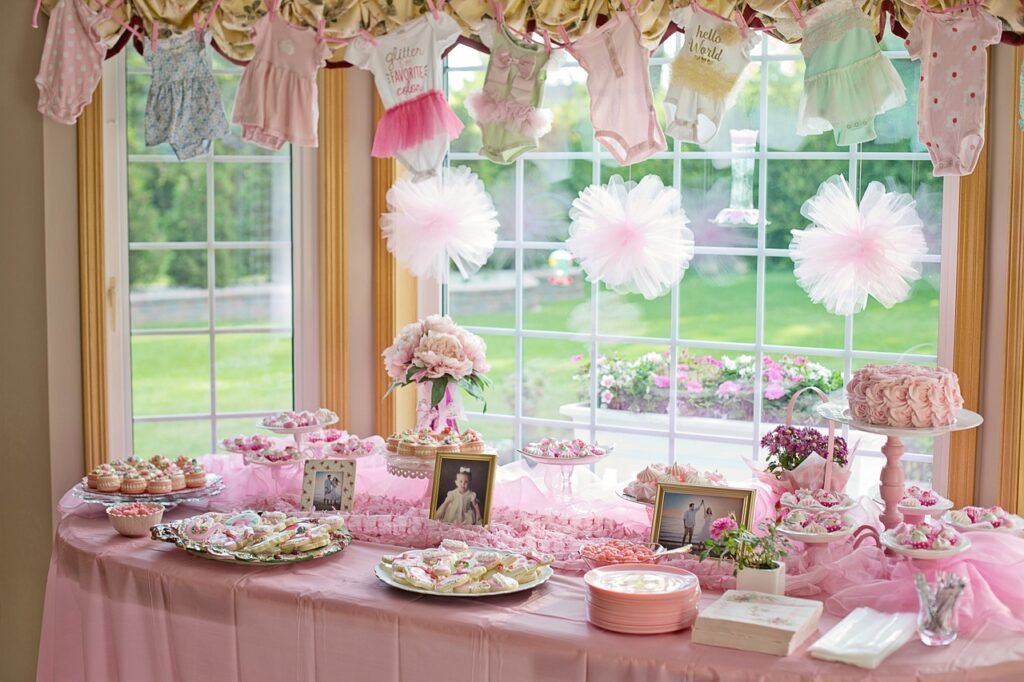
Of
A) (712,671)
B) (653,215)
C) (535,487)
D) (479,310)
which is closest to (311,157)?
(479,310)

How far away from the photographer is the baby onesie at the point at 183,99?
3.73 metres

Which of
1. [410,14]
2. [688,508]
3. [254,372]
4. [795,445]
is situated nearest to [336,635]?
[688,508]

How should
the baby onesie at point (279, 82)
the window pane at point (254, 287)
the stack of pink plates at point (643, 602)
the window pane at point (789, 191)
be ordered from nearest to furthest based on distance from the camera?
1. the stack of pink plates at point (643, 602)
2. the window pane at point (789, 191)
3. the baby onesie at point (279, 82)
4. the window pane at point (254, 287)

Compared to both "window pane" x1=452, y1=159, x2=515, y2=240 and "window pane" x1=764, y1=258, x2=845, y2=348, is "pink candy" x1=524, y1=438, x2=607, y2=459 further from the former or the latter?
"window pane" x1=452, y1=159, x2=515, y2=240

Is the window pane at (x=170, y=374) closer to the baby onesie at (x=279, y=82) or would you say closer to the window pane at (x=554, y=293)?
the baby onesie at (x=279, y=82)

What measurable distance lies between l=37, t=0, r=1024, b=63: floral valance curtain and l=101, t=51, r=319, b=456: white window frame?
0.90 feet

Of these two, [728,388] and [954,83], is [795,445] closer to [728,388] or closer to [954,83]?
[728,388]

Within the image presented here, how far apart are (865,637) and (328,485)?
1.59m

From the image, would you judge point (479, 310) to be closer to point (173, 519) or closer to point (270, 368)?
point (270, 368)

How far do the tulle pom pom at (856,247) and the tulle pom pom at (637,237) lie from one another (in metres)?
0.39

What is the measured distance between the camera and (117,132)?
12.8 ft

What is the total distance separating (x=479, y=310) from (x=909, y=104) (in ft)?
5.44

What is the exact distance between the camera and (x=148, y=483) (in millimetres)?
3160

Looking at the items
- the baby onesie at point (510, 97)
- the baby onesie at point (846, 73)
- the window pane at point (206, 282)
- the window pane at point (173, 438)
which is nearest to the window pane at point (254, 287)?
the window pane at point (206, 282)
